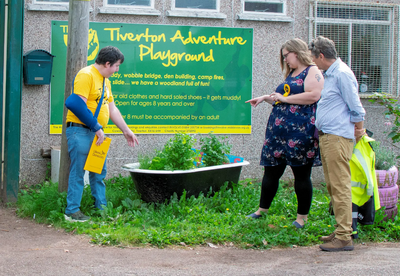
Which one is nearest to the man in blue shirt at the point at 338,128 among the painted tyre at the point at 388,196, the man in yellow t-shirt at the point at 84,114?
the painted tyre at the point at 388,196

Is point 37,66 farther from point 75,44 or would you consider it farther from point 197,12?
point 197,12

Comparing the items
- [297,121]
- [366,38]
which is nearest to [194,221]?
[297,121]

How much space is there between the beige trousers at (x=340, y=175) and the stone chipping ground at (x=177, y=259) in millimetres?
259

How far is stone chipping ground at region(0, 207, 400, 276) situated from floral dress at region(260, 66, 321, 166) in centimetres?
88

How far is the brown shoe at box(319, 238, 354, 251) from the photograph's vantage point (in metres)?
4.37

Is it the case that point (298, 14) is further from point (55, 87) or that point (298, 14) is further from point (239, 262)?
point (239, 262)

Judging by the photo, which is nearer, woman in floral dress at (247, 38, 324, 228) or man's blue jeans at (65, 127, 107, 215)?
woman in floral dress at (247, 38, 324, 228)

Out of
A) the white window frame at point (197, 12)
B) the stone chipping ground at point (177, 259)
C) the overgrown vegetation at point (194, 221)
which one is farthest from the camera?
the white window frame at point (197, 12)

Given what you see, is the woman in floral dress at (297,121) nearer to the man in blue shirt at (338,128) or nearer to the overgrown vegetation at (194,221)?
the man in blue shirt at (338,128)

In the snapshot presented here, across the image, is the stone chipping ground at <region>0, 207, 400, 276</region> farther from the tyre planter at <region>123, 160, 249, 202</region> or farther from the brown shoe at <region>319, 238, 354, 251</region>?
the tyre planter at <region>123, 160, 249, 202</region>

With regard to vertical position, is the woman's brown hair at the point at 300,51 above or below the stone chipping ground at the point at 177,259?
above

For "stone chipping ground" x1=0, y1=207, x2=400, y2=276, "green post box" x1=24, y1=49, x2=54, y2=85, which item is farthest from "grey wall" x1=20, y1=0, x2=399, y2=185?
"stone chipping ground" x1=0, y1=207, x2=400, y2=276

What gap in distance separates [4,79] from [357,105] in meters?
4.35

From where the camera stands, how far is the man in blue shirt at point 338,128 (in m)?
4.29
